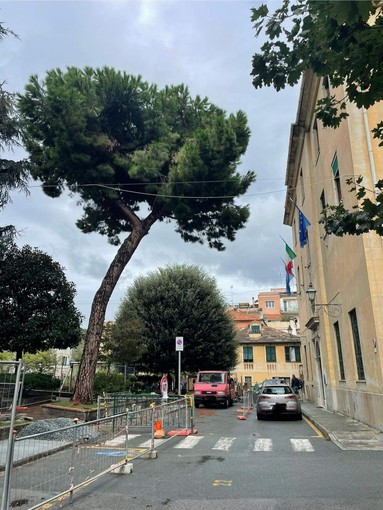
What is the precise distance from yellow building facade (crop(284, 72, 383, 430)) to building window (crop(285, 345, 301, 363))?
19437 millimetres

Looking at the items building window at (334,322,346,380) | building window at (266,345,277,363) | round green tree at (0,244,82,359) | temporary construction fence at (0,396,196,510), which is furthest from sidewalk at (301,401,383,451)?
building window at (266,345,277,363)

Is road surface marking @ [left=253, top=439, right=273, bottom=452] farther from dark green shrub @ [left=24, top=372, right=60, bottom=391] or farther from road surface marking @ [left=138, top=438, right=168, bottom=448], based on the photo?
dark green shrub @ [left=24, top=372, right=60, bottom=391]

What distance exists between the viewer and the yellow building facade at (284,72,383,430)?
12.9 metres

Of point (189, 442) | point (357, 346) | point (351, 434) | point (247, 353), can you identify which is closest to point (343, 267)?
point (357, 346)

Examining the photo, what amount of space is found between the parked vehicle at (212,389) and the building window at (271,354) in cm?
2336

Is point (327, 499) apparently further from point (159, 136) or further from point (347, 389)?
point (159, 136)

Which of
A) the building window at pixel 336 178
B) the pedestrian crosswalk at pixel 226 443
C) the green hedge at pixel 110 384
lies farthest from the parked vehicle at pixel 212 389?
the building window at pixel 336 178

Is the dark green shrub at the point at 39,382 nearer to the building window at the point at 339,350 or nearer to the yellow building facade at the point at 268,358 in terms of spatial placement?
the building window at the point at 339,350

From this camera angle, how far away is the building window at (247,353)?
4731 cm

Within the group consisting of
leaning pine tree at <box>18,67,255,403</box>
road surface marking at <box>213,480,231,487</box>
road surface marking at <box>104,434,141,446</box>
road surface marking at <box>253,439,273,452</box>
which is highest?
leaning pine tree at <box>18,67,255,403</box>

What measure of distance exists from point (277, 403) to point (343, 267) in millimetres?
5858

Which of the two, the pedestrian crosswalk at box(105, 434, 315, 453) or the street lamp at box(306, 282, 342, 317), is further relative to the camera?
the street lamp at box(306, 282, 342, 317)

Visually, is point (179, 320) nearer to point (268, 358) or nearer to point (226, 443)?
point (226, 443)

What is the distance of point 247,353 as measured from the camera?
47562 millimetres
